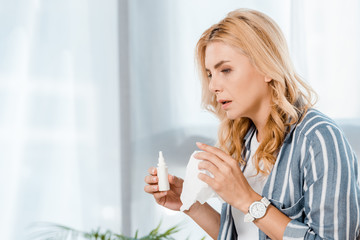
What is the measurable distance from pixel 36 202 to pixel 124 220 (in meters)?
0.44

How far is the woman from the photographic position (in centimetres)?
112

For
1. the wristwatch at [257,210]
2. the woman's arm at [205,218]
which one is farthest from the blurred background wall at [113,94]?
the wristwatch at [257,210]

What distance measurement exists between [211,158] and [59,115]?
3.23 ft

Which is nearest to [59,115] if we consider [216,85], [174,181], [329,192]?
[174,181]

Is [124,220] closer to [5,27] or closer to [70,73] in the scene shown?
[70,73]

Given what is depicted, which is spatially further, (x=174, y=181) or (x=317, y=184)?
(x=174, y=181)

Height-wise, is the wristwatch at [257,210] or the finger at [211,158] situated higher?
the finger at [211,158]

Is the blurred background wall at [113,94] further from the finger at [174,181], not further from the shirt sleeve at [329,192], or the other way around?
the shirt sleeve at [329,192]

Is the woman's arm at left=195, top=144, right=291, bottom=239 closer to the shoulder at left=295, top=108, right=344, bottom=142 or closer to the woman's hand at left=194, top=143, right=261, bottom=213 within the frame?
the woman's hand at left=194, top=143, right=261, bottom=213

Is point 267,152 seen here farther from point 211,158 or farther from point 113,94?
point 113,94

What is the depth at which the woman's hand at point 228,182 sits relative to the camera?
1153 mm

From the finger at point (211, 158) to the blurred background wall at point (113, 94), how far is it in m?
0.93

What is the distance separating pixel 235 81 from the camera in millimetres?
1300

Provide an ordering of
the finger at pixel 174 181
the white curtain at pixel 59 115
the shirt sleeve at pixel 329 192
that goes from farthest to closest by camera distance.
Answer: the white curtain at pixel 59 115
the finger at pixel 174 181
the shirt sleeve at pixel 329 192
